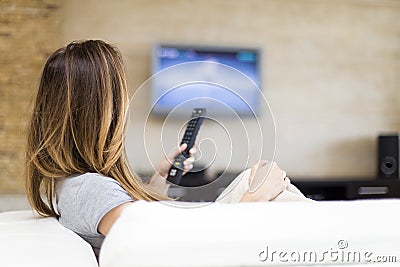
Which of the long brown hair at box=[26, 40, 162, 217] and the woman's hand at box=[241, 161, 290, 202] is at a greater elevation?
the long brown hair at box=[26, 40, 162, 217]

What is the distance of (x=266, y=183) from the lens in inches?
45.2

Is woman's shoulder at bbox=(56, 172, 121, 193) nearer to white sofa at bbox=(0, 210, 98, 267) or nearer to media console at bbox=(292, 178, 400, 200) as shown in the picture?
white sofa at bbox=(0, 210, 98, 267)

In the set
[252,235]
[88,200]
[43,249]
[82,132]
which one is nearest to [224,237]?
[252,235]

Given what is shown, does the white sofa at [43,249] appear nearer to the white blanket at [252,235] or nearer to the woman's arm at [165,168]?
the white blanket at [252,235]

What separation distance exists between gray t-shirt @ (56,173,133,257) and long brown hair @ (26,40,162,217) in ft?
0.14

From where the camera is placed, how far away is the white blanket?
2.58 ft

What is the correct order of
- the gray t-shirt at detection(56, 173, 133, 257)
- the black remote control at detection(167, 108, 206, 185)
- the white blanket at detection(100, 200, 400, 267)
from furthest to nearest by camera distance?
the black remote control at detection(167, 108, 206, 185) → the gray t-shirt at detection(56, 173, 133, 257) → the white blanket at detection(100, 200, 400, 267)

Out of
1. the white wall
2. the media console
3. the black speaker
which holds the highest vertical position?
the white wall

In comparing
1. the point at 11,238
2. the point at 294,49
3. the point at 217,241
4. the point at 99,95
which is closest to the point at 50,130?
the point at 99,95

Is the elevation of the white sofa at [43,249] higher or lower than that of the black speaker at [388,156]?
higher

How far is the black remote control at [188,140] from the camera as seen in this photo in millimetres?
1150

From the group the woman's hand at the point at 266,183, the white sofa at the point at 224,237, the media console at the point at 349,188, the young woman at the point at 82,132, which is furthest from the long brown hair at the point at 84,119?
the media console at the point at 349,188

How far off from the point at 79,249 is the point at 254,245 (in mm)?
222

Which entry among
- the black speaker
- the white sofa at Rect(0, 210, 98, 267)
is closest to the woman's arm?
the white sofa at Rect(0, 210, 98, 267)
